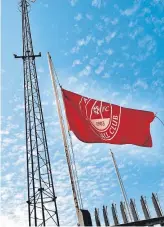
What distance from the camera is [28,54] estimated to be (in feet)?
92.9

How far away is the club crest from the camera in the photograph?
28.0ft

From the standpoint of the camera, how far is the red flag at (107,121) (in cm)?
817

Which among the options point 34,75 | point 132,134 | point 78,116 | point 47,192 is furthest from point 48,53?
point 34,75

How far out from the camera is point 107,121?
880cm

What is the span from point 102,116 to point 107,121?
247 millimetres

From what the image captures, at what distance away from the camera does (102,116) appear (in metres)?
8.81

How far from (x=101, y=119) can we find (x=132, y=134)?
124cm

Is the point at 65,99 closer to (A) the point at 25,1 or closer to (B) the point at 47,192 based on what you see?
(B) the point at 47,192

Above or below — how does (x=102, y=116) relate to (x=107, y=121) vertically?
above

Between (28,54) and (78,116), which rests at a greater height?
(28,54)

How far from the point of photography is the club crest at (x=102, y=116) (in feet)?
28.0

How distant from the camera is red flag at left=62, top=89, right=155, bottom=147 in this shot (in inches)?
322

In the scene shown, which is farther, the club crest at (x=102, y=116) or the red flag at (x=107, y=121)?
the club crest at (x=102, y=116)

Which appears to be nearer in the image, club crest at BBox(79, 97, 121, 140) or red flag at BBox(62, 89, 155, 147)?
red flag at BBox(62, 89, 155, 147)
